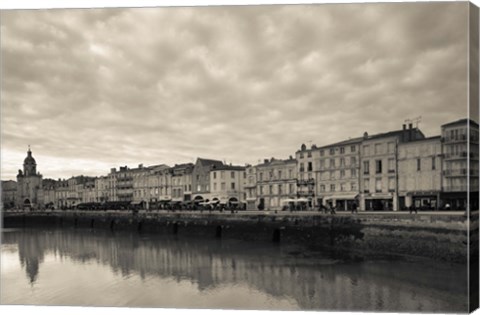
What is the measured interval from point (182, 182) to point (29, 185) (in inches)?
222

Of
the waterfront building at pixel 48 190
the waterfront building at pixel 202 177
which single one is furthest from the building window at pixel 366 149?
the waterfront building at pixel 48 190

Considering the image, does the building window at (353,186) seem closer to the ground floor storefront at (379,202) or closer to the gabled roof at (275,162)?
the ground floor storefront at (379,202)

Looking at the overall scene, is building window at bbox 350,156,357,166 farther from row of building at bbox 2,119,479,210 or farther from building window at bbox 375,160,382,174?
building window at bbox 375,160,382,174

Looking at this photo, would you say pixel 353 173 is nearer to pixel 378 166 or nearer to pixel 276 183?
pixel 378 166

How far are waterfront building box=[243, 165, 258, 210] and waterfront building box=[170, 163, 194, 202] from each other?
1959 millimetres

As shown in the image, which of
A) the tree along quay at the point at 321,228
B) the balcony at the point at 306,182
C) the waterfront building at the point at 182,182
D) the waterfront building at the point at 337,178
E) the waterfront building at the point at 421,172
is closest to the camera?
the waterfront building at the point at 421,172

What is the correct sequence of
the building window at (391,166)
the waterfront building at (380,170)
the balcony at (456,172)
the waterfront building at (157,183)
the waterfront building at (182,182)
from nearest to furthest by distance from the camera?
the balcony at (456,172)
the waterfront building at (380,170)
the building window at (391,166)
the waterfront building at (157,183)
the waterfront building at (182,182)

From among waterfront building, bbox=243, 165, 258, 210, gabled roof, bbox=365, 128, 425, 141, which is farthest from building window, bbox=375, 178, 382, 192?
waterfront building, bbox=243, 165, 258, 210

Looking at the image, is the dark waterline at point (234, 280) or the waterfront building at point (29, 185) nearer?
the dark waterline at point (234, 280)

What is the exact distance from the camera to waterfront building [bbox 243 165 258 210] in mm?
16114

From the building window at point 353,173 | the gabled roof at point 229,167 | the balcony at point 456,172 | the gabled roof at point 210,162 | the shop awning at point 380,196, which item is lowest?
the shop awning at point 380,196

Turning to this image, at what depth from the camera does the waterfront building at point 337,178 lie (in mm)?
16328

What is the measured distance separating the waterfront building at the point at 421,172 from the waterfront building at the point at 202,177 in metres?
5.40

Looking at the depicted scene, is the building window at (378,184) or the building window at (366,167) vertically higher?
the building window at (366,167)
